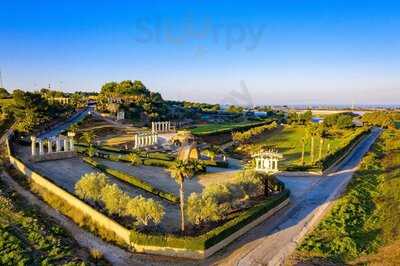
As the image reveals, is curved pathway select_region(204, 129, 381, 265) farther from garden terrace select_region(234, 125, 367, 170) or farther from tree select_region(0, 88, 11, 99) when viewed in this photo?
tree select_region(0, 88, 11, 99)

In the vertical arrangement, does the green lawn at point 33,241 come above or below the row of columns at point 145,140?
below

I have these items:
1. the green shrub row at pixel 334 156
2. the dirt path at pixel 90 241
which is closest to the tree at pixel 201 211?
the dirt path at pixel 90 241

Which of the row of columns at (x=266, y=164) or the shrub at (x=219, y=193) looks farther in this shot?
the row of columns at (x=266, y=164)

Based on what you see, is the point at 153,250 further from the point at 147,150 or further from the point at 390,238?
the point at 147,150

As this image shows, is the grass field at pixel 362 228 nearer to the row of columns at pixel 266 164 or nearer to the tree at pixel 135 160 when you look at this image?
the row of columns at pixel 266 164

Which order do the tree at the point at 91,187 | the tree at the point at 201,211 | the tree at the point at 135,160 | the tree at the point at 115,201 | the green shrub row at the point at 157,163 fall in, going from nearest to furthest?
the tree at the point at 201,211
the tree at the point at 115,201
the tree at the point at 91,187
the tree at the point at 135,160
the green shrub row at the point at 157,163

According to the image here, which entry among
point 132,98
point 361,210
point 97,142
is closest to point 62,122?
point 97,142

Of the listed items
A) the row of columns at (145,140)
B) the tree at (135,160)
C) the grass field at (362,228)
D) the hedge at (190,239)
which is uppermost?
the row of columns at (145,140)
